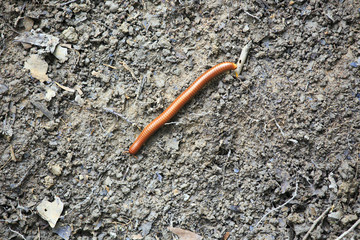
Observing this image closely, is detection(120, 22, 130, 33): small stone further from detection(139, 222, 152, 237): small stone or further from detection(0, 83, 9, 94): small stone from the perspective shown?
detection(139, 222, 152, 237): small stone

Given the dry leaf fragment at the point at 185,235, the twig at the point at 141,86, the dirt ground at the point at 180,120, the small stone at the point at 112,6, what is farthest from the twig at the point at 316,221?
the small stone at the point at 112,6

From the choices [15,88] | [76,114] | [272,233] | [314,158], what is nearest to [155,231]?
[272,233]

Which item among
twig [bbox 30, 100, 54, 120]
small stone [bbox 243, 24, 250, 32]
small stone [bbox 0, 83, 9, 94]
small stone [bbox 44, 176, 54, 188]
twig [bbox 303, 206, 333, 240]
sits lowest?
twig [bbox 303, 206, 333, 240]

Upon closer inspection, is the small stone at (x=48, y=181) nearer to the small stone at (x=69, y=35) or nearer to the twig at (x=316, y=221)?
the small stone at (x=69, y=35)

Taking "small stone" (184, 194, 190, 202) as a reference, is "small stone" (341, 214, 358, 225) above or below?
below

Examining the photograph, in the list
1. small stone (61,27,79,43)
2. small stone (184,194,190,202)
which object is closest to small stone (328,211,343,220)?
small stone (184,194,190,202)
